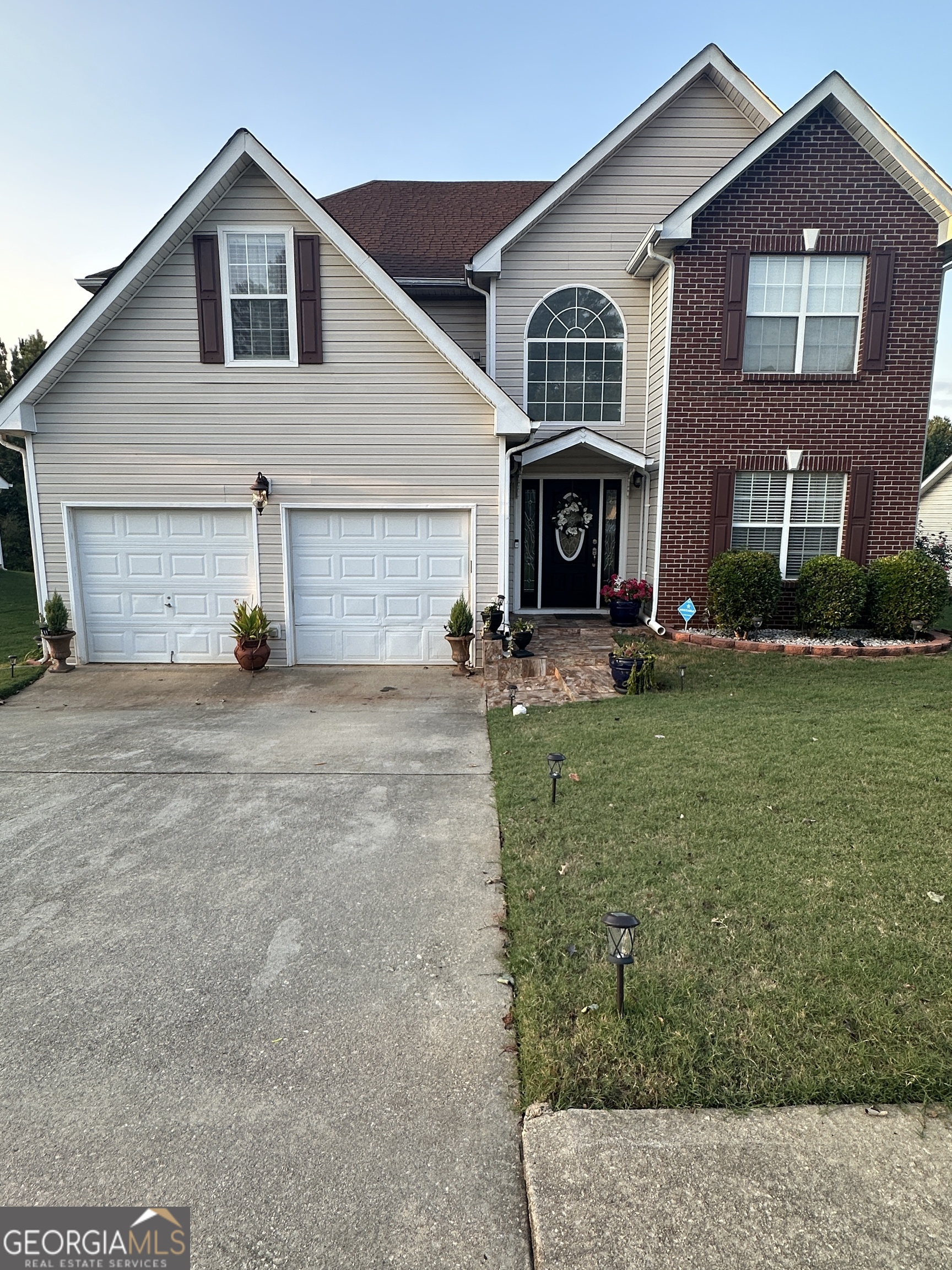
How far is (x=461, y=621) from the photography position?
974 centimetres

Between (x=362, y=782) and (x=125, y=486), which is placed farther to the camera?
(x=125, y=486)

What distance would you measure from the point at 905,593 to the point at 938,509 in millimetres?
14618

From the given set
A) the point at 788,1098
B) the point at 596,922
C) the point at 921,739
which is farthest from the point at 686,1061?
the point at 921,739

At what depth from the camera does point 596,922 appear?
3602mm

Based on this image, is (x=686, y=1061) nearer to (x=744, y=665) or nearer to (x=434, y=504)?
(x=744, y=665)

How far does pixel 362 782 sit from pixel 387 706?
2.50 meters

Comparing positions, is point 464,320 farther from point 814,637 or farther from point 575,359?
point 814,637

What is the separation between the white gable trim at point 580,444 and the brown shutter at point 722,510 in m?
1.12

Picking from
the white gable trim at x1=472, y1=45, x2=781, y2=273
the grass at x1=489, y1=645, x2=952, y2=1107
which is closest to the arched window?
the white gable trim at x1=472, y1=45, x2=781, y2=273

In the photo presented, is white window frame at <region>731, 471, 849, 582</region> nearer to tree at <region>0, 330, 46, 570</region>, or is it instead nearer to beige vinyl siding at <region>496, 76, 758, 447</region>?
beige vinyl siding at <region>496, 76, 758, 447</region>

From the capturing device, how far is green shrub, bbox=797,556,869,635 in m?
9.89

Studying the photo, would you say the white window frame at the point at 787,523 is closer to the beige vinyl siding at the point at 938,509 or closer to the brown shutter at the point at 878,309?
the brown shutter at the point at 878,309

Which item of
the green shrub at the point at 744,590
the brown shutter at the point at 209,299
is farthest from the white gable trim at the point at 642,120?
the green shrub at the point at 744,590

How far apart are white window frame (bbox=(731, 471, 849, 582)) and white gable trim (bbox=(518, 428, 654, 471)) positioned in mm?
1590
